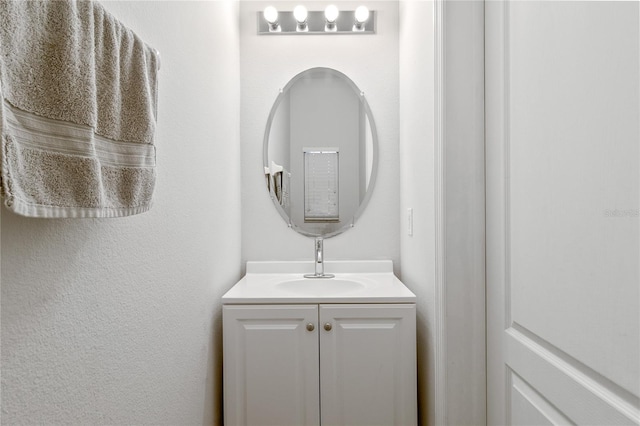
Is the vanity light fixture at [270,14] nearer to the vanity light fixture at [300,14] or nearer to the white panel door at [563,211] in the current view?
the vanity light fixture at [300,14]

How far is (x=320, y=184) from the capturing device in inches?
74.4

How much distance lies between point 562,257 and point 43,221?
975 mm

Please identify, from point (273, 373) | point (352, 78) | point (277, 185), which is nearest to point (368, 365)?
point (273, 373)

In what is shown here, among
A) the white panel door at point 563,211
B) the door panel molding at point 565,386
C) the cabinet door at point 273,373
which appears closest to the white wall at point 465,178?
the white panel door at point 563,211

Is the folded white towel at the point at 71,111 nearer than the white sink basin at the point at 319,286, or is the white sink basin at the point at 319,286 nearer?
the folded white towel at the point at 71,111

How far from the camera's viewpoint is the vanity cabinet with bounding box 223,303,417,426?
1.33 metres

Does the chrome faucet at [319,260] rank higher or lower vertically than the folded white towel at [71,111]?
lower

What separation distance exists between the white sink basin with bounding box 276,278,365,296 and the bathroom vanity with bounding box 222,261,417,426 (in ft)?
0.93

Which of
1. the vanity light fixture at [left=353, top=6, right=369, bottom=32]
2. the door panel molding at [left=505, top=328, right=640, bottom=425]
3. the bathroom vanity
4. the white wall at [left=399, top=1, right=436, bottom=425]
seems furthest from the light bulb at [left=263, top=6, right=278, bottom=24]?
the door panel molding at [left=505, top=328, right=640, bottom=425]

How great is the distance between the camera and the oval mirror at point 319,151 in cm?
188

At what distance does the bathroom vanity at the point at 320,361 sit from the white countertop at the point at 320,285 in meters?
0.01

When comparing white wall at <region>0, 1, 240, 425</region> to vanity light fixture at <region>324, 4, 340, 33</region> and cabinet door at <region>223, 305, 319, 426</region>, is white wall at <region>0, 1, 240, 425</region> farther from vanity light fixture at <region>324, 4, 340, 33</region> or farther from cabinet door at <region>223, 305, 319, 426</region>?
vanity light fixture at <region>324, 4, 340, 33</region>

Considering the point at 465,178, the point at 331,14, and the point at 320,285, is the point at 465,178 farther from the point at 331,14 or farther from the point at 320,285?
the point at 331,14

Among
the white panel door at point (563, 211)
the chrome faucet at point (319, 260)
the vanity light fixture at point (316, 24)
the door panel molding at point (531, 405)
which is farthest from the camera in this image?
the vanity light fixture at point (316, 24)
